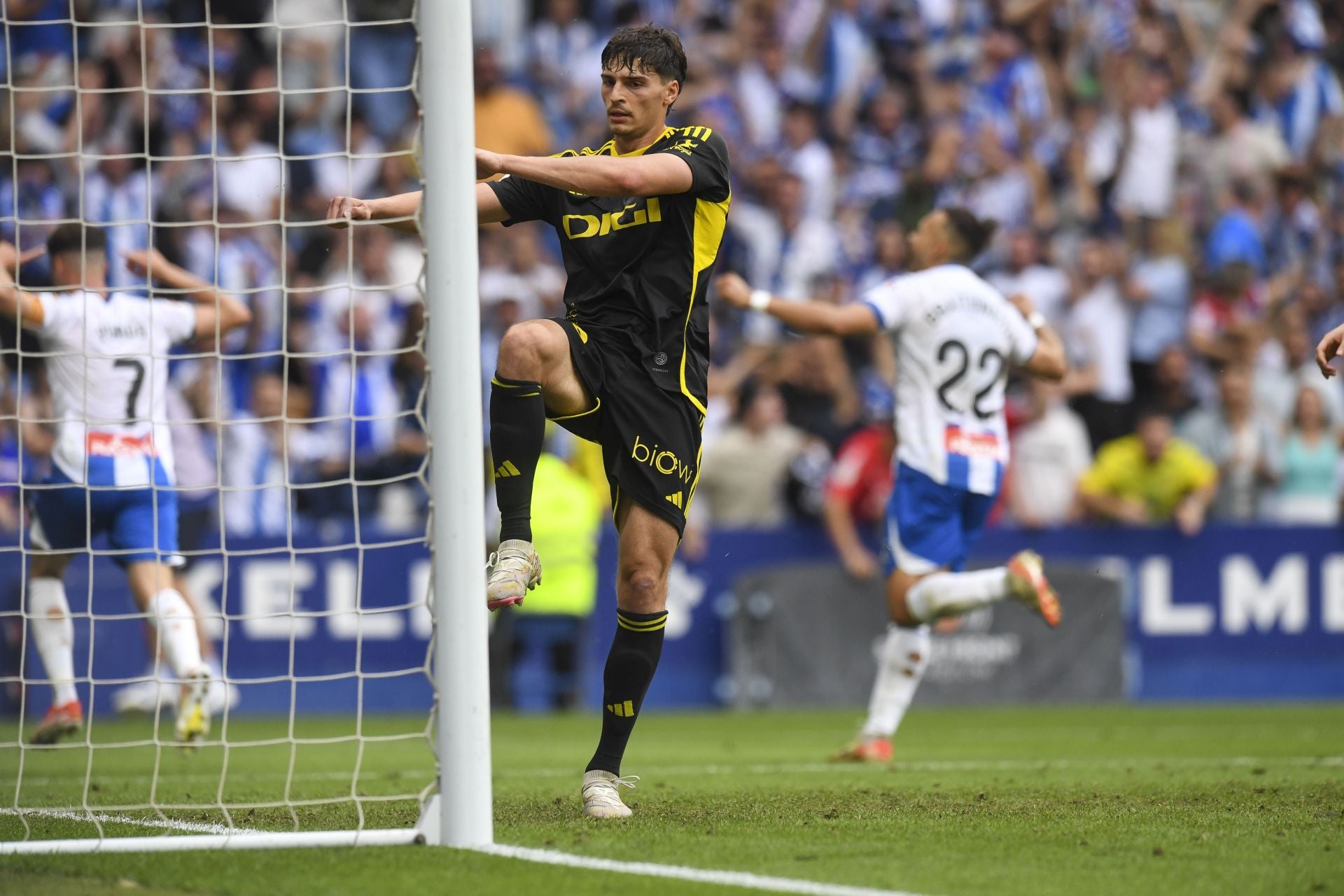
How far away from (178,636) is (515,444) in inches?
131

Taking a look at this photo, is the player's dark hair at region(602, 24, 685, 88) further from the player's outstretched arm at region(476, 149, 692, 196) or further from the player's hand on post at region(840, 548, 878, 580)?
the player's hand on post at region(840, 548, 878, 580)

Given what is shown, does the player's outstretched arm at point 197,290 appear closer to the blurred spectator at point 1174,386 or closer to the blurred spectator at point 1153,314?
the blurred spectator at point 1174,386

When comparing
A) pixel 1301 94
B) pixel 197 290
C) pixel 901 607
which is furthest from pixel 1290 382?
pixel 197 290

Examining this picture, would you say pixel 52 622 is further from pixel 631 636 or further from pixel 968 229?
pixel 968 229

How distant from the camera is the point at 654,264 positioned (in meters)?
5.78

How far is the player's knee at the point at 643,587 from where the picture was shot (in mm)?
5754

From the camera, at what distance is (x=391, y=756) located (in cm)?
935

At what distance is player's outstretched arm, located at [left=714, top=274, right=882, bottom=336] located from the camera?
766 centimetres

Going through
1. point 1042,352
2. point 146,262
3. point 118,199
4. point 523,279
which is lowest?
point 1042,352

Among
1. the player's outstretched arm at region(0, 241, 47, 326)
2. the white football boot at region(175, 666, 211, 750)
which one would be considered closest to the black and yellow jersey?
the player's outstretched arm at region(0, 241, 47, 326)

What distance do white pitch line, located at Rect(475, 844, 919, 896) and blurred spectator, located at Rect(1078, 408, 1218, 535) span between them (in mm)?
Result: 9795

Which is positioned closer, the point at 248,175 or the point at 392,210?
the point at 392,210

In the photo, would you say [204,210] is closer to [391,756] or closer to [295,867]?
[391,756]

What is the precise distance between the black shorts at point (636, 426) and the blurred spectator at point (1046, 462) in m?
8.45
